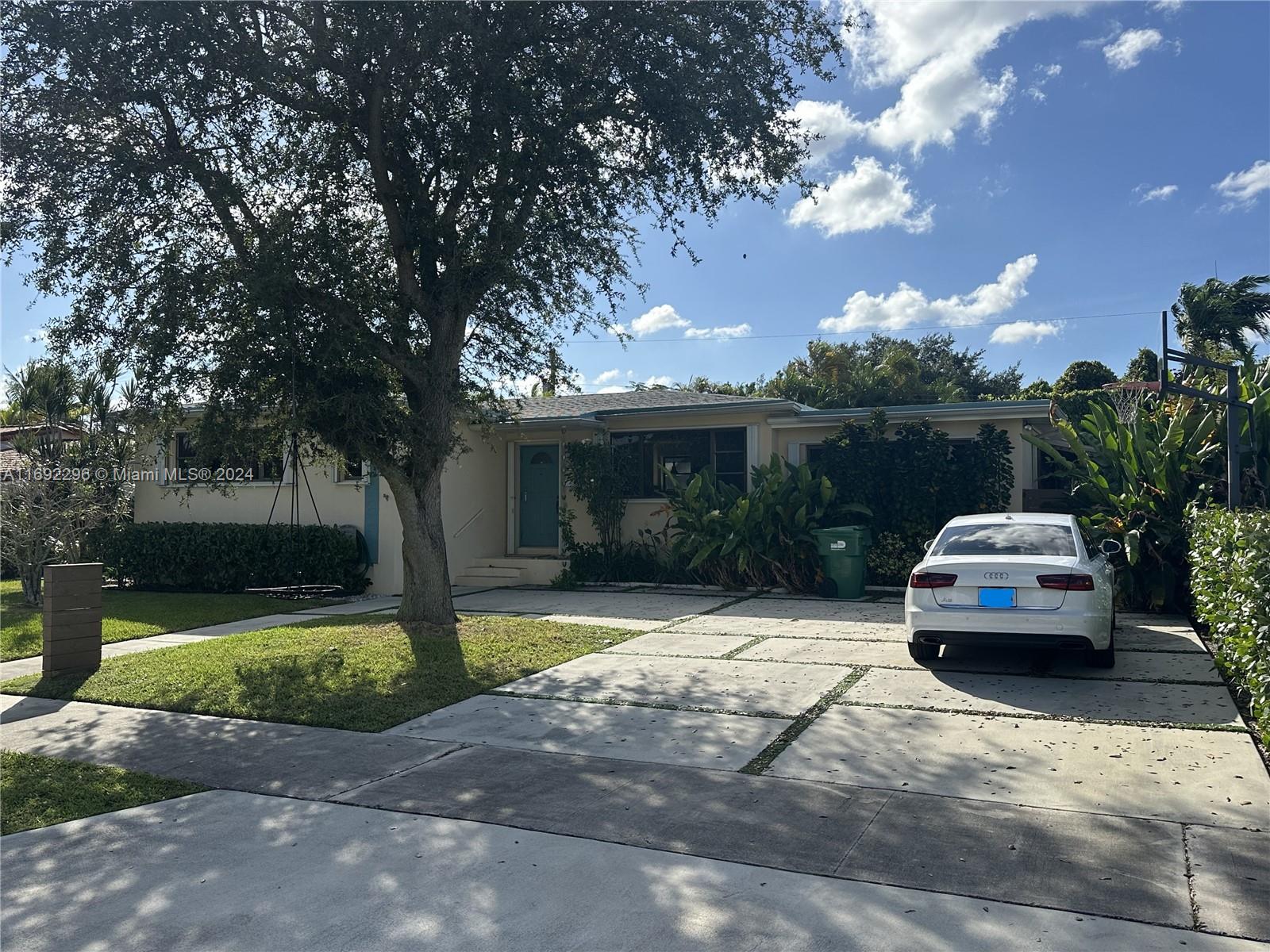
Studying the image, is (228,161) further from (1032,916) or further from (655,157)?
(1032,916)

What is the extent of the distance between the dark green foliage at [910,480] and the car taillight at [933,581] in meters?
6.43

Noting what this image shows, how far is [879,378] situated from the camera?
1281 inches

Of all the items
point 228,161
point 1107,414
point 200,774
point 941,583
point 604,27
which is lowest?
point 200,774

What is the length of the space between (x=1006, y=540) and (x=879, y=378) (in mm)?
24859

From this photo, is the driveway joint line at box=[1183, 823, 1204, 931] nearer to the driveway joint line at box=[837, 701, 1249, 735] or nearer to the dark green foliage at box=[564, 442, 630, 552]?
the driveway joint line at box=[837, 701, 1249, 735]

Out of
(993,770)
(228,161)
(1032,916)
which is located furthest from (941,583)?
(228,161)

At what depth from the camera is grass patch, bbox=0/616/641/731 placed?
756 cm

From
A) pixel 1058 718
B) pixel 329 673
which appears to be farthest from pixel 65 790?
pixel 1058 718

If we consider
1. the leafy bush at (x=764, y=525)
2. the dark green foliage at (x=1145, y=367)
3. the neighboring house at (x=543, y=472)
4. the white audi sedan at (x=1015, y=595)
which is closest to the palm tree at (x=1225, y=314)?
the dark green foliage at (x=1145, y=367)

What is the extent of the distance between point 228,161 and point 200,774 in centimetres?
726

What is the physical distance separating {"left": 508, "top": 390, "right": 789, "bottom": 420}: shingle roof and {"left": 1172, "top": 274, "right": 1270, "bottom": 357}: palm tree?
13.7m

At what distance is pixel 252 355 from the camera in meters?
9.27

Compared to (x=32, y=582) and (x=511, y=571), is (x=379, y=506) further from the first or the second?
(x=32, y=582)

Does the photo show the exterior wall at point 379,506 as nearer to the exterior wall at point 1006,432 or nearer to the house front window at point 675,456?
the house front window at point 675,456
